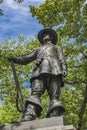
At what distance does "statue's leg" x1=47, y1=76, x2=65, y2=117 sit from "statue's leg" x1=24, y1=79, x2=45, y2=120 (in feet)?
0.80

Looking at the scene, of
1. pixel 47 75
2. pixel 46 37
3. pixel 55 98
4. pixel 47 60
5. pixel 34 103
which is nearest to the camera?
pixel 34 103

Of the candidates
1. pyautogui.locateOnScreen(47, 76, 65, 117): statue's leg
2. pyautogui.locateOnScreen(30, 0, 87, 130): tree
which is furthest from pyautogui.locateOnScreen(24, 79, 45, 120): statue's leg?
pyautogui.locateOnScreen(30, 0, 87, 130): tree

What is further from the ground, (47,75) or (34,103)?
(47,75)

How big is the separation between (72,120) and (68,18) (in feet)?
18.7

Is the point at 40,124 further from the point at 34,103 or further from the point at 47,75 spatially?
the point at 47,75

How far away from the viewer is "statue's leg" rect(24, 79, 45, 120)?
8216mm

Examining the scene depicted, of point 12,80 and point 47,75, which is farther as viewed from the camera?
point 12,80

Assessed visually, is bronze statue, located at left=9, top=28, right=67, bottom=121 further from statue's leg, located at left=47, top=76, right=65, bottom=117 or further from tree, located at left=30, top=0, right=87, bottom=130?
tree, located at left=30, top=0, right=87, bottom=130

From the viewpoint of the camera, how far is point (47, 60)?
918 centimetres

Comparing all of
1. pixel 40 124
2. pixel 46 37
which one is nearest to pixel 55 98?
pixel 40 124

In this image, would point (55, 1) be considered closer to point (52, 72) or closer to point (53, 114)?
point (52, 72)

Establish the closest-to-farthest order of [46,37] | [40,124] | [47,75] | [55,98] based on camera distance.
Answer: [40,124]
[55,98]
[47,75]
[46,37]

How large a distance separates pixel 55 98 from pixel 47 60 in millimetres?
1142

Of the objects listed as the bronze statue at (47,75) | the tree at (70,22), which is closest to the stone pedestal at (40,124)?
the bronze statue at (47,75)
